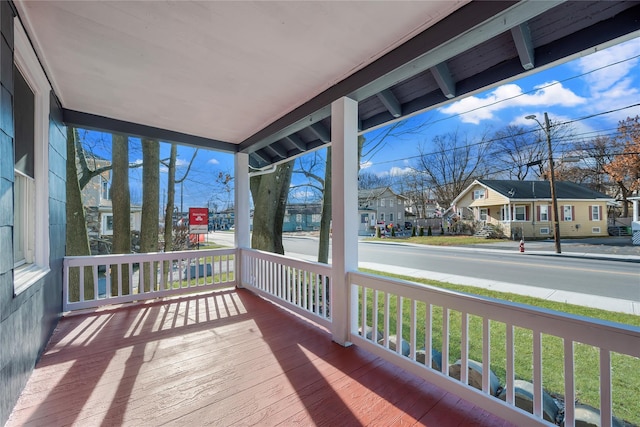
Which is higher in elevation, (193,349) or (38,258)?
(38,258)

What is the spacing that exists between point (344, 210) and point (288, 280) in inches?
60.2

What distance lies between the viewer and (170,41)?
194 centimetres

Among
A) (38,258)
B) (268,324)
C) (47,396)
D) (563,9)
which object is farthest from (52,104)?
(563,9)

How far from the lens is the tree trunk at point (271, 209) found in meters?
→ 6.30

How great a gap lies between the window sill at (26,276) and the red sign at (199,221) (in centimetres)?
243

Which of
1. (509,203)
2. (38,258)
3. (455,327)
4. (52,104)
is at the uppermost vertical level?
(52,104)

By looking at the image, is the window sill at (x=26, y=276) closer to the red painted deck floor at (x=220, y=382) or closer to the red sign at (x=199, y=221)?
the red painted deck floor at (x=220, y=382)

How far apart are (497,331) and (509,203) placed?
1.55 metres

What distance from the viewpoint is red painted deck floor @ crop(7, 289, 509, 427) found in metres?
1.65

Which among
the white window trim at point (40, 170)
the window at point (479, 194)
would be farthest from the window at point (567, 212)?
the white window trim at point (40, 170)

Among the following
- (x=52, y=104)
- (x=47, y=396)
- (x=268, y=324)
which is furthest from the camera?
(x=268, y=324)

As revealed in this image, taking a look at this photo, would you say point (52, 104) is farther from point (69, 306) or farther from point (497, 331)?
point (497, 331)

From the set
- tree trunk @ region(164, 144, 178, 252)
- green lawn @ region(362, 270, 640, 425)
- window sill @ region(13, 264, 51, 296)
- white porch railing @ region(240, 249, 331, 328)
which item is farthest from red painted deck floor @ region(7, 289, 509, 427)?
tree trunk @ region(164, 144, 178, 252)

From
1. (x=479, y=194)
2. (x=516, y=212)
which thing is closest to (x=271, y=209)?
(x=479, y=194)
